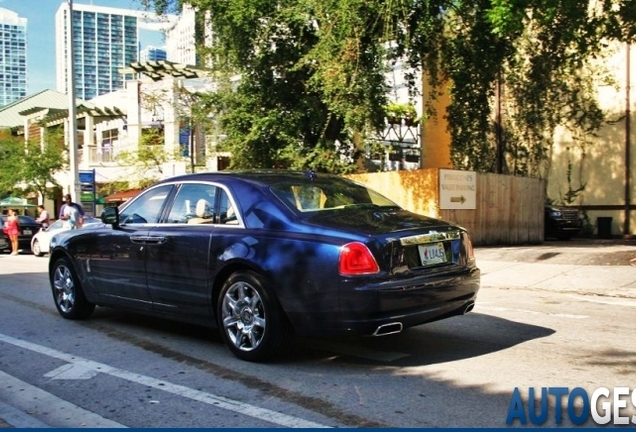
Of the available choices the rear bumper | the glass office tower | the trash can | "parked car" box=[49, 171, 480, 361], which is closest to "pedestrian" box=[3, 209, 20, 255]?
the glass office tower

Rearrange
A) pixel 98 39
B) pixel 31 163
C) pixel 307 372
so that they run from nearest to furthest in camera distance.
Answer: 1. pixel 307 372
2. pixel 98 39
3. pixel 31 163

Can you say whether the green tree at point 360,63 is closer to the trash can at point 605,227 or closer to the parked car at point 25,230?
the trash can at point 605,227

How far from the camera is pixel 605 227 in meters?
25.9

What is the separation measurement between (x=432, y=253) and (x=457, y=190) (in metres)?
12.5

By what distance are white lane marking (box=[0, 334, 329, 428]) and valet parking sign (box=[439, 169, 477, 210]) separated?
40.8ft

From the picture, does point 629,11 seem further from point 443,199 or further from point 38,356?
point 38,356

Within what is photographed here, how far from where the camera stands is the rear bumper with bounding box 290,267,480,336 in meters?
5.05

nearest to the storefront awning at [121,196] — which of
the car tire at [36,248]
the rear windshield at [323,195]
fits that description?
the car tire at [36,248]

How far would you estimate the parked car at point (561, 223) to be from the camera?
2338 centimetres

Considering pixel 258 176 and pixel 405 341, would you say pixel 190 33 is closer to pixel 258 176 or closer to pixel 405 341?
pixel 258 176

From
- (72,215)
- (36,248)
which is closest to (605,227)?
(72,215)

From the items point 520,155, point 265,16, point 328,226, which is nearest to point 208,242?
point 328,226

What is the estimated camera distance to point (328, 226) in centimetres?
534

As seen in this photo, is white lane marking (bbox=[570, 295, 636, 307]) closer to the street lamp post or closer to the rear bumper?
the rear bumper
